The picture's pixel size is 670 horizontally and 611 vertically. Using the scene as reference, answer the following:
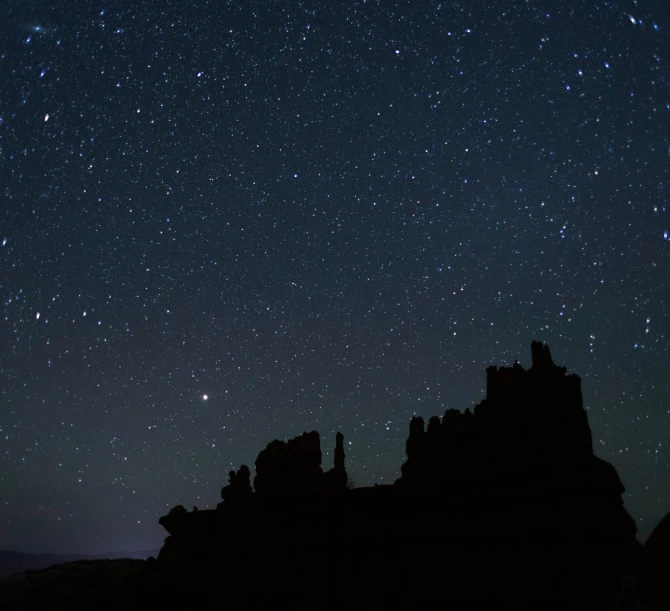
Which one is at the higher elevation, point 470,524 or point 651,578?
point 651,578

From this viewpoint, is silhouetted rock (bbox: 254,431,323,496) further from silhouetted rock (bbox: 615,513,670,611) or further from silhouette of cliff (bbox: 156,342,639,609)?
silhouetted rock (bbox: 615,513,670,611)

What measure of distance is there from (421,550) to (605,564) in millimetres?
8969

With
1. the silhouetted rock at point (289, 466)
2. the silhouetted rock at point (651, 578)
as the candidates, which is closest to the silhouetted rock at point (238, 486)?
the silhouetted rock at point (289, 466)

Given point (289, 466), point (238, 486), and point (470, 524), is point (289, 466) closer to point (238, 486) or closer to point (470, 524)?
point (238, 486)

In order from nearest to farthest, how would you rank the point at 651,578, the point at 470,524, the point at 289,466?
the point at 651,578, the point at 470,524, the point at 289,466

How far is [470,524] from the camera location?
2675 centimetres

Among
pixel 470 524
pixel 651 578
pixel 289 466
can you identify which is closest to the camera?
pixel 651 578

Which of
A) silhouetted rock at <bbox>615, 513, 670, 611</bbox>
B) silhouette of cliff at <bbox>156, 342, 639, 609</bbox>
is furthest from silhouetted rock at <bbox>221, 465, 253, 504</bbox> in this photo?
silhouetted rock at <bbox>615, 513, 670, 611</bbox>

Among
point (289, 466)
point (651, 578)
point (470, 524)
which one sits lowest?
point (470, 524)

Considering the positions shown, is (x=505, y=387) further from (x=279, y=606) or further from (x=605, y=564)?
(x=279, y=606)

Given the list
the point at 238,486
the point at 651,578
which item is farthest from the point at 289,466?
the point at 651,578

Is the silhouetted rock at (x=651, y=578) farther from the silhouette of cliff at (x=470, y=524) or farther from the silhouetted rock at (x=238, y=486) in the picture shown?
the silhouetted rock at (x=238, y=486)

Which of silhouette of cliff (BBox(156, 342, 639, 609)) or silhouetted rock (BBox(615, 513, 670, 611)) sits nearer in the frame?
silhouetted rock (BBox(615, 513, 670, 611))

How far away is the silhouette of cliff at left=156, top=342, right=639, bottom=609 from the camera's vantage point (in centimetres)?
2408
